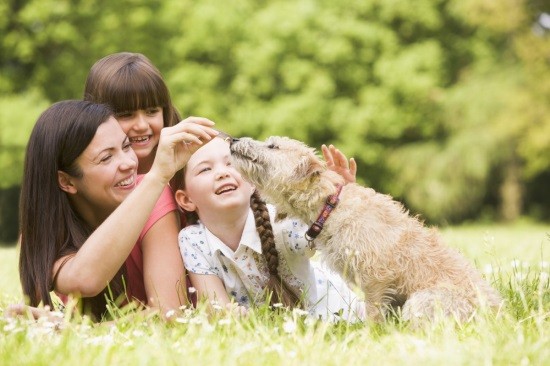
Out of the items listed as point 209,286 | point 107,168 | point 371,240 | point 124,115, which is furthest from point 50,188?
point 371,240

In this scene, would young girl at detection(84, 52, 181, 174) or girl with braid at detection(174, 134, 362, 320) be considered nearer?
girl with braid at detection(174, 134, 362, 320)

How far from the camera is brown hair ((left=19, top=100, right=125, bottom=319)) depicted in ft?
13.0

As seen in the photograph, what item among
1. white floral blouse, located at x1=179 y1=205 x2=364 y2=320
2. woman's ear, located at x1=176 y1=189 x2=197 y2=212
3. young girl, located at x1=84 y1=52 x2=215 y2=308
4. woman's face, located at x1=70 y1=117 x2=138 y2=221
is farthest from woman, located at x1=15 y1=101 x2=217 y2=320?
young girl, located at x1=84 y1=52 x2=215 y2=308

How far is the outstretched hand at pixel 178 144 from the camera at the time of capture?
368cm

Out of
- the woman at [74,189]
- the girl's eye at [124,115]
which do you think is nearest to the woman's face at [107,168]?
the woman at [74,189]

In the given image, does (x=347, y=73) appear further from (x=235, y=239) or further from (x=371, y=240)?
(x=371, y=240)

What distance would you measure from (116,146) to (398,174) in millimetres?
19963

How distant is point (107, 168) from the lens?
4.02m

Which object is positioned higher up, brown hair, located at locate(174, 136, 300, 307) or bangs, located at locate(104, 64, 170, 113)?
bangs, located at locate(104, 64, 170, 113)

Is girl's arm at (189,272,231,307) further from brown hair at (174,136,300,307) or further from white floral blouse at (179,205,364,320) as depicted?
brown hair at (174,136,300,307)

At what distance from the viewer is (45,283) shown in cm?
380

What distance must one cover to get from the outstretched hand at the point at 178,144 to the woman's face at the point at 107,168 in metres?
0.44

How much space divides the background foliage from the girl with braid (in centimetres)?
1658

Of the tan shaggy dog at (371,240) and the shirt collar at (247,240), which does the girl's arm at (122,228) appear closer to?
the tan shaggy dog at (371,240)
